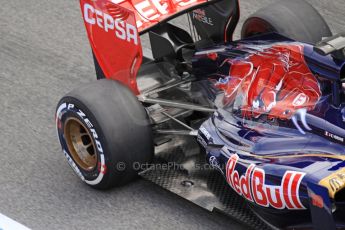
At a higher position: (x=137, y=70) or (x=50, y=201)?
(x=137, y=70)

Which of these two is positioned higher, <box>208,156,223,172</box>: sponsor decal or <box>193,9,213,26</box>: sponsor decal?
<box>193,9,213,26</box>: sponsor decal

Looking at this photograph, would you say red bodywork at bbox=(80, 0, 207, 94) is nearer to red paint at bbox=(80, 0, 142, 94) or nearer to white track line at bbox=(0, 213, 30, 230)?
red paint at bbox=(80, 0, 142, 94)

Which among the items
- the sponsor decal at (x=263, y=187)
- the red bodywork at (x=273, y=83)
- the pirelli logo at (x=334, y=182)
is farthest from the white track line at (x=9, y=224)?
the pirelli logo at (x=334, y=182)

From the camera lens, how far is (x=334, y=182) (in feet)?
14.0

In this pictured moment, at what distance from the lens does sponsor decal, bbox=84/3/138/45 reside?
529cm

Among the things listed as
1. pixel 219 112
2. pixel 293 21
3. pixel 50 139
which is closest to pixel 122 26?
pixel 219 112

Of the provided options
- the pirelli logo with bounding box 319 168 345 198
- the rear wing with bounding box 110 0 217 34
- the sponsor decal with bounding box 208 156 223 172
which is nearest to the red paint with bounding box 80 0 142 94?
the rear wing with bounding box 110 0 217 34

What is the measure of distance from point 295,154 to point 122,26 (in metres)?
1.44

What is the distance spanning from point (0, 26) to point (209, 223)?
3.64 metres

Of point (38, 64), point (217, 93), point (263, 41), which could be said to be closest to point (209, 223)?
point (217, 93)

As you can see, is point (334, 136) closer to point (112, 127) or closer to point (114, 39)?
point (112, 127)

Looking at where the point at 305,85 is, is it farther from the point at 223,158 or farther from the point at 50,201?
the point at 50,201

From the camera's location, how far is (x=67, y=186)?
5609 millimetres

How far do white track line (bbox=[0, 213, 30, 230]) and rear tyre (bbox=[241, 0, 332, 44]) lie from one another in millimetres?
2165
